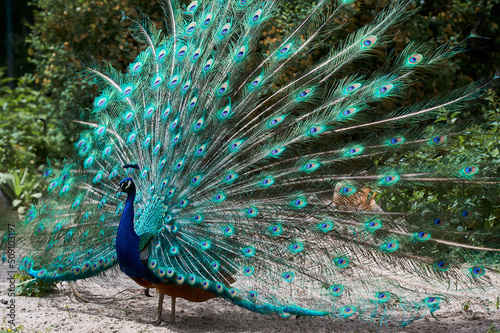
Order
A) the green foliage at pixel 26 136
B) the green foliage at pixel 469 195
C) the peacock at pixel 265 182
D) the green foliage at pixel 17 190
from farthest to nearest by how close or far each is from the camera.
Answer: the green foliage at pixel 26 136, the green foliage at pixel 17 190, the green foliage at pixel 469 195, the peacock at pixel 265 182

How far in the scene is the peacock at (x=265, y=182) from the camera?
154 inches

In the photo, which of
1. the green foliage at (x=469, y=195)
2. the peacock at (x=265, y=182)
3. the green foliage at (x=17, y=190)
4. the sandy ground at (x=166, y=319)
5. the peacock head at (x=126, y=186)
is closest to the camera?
the peacock at (x=265, y=182)

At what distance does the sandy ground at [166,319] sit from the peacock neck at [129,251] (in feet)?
1.54

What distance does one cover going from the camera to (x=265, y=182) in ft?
14.0

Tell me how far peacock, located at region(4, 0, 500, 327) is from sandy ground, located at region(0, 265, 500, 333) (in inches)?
7.0

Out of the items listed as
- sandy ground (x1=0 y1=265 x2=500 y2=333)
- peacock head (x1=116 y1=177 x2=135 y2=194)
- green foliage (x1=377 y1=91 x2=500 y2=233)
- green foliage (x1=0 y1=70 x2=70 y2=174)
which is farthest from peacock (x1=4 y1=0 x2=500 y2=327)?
green foliage (x1=0 y1=70 x2=70 y2=174)

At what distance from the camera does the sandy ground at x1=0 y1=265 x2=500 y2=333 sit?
422cm

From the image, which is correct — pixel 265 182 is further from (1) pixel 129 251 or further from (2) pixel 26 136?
(2) pixel 26 136

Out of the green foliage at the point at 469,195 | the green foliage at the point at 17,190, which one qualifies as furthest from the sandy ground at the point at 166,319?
the green foliage at the point at 17,190

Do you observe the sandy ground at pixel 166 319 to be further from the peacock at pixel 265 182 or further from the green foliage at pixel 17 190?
the green foliage at pixel 17 190

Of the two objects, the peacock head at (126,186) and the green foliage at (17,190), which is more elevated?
the green foliage at (17,190)

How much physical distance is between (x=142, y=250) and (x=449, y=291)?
2.15 m

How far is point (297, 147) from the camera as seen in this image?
14.7 feet

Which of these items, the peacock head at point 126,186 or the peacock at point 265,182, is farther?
the peacock head at point 126,186
